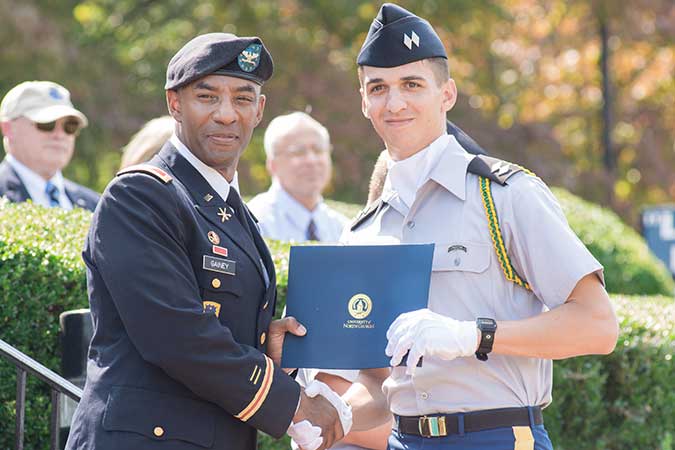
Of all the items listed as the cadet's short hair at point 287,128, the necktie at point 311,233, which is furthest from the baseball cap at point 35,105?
the necktie at point 311,233

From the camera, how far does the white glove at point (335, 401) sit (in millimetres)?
3477

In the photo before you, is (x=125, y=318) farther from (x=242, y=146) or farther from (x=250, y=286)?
(x=242, y=146)

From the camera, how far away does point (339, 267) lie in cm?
341

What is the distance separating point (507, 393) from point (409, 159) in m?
0.83

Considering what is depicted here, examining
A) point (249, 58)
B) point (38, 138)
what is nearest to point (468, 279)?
point (249, 58)

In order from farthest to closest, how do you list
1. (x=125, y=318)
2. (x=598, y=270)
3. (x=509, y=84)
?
1. (x=509, y=84)
2. (x=598, y=270)
3. (x=125, y=318)

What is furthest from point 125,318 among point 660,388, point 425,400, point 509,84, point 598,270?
point 509,84

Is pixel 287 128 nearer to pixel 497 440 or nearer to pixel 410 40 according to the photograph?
pixel 410 40

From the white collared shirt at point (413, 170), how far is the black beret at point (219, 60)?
21.8 inches

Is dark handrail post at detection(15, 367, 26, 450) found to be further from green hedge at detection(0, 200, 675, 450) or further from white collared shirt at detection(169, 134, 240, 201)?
white collared shirt at detection(169, 134, 240, 201)

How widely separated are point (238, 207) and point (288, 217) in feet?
12.8

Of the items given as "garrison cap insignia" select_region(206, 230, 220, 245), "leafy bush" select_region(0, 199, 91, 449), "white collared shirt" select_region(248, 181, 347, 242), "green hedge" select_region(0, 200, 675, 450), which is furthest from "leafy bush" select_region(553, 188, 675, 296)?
"garrison cap insignia" select_region(206, 230, 220, 245)

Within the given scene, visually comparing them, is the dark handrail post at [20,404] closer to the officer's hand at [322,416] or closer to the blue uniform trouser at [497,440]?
the officer's hand at [322,416]

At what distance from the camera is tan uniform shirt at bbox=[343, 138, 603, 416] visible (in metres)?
3.20
